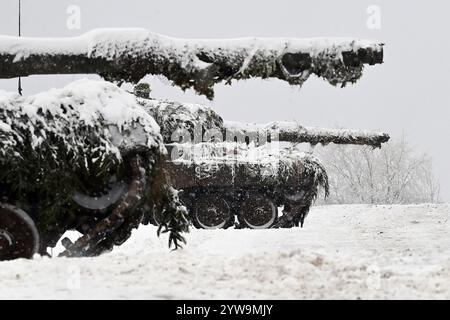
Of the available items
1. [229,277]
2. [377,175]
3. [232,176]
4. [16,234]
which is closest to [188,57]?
[16,234]

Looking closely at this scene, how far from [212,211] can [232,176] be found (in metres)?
1.01

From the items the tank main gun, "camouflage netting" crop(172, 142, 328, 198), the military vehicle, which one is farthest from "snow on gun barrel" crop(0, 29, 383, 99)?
"camouflage netting" crop(172, 142, 328, 198)

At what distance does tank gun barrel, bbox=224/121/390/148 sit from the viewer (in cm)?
1900

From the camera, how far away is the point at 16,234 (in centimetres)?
555

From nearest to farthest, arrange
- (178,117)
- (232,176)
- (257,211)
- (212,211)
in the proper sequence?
(178,117), (232,176), (212,211), (257,211)

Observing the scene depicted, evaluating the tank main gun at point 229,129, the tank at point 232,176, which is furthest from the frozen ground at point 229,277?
the tank at point 232,176

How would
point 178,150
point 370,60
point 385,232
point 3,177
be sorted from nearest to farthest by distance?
point 3,177 < point 370,60 < point 385,232 < point 178,150

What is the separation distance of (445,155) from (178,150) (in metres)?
100

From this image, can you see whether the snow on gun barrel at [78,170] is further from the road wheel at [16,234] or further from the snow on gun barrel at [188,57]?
the snow on gun barrel at [188,57]

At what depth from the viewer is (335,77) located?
702 centimetres

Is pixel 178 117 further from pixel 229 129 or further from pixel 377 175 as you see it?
pixel 377 175

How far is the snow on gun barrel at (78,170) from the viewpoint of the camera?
18.2 ft
